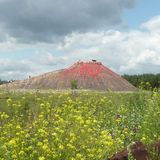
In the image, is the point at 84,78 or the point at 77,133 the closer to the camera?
the point at 77,133

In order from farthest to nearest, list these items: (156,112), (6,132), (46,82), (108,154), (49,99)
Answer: (46,82)
(49,99)
(156,112)
(6,132)
(108,154)

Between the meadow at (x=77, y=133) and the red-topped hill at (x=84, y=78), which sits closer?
the meadow at (x=77, y=133)

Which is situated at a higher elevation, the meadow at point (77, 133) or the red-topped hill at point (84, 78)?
the red-topped hill at point (84, 78)

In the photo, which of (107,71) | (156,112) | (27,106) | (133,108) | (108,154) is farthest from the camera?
(107,71)

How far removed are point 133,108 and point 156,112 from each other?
3746mm

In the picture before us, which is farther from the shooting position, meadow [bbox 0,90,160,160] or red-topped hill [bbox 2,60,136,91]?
red-topped hill [bbox 2,60,136,91]

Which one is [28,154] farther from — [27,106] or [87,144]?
[27,106]

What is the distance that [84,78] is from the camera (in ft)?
154

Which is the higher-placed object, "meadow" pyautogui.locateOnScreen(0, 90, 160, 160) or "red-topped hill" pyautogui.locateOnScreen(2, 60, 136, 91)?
"red-topped hill" pyautogui.locateOnScreen(2, 60, 136, 91)

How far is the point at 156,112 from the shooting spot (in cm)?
1511

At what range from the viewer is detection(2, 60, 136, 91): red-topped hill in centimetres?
4612

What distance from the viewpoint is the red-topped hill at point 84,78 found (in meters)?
46.1

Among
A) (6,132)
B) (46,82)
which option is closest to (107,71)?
(46,82)

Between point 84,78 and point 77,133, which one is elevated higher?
point 84,78
